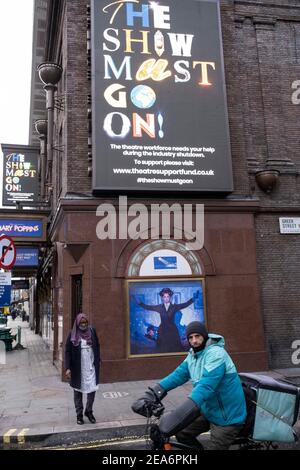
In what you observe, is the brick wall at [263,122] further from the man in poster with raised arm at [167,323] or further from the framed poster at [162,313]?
the man in poster with raised arm at [167,323]

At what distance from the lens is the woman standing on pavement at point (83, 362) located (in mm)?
7281

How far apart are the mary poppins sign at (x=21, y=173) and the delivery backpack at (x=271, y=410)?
17.2m

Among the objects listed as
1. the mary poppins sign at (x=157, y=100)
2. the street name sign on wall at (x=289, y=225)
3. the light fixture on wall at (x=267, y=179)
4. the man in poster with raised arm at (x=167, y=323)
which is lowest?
the man in poster with raised arm at (x=167, y=323)

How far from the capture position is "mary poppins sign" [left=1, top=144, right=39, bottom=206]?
64.0 feet

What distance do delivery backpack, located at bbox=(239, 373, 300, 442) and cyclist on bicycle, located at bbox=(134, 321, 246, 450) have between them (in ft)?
0.59

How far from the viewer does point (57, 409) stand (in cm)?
808

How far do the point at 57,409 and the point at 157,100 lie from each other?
8.29 m

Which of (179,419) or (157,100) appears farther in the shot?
(157,100)

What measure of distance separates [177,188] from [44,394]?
605 cm

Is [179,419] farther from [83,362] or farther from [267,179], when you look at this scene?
[267,179]

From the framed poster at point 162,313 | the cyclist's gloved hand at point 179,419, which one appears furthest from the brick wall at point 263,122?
the cyclist's gloved hand at point 179,419

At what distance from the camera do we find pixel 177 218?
11.7 meters

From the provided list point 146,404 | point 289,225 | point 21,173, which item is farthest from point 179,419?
point 21,173
